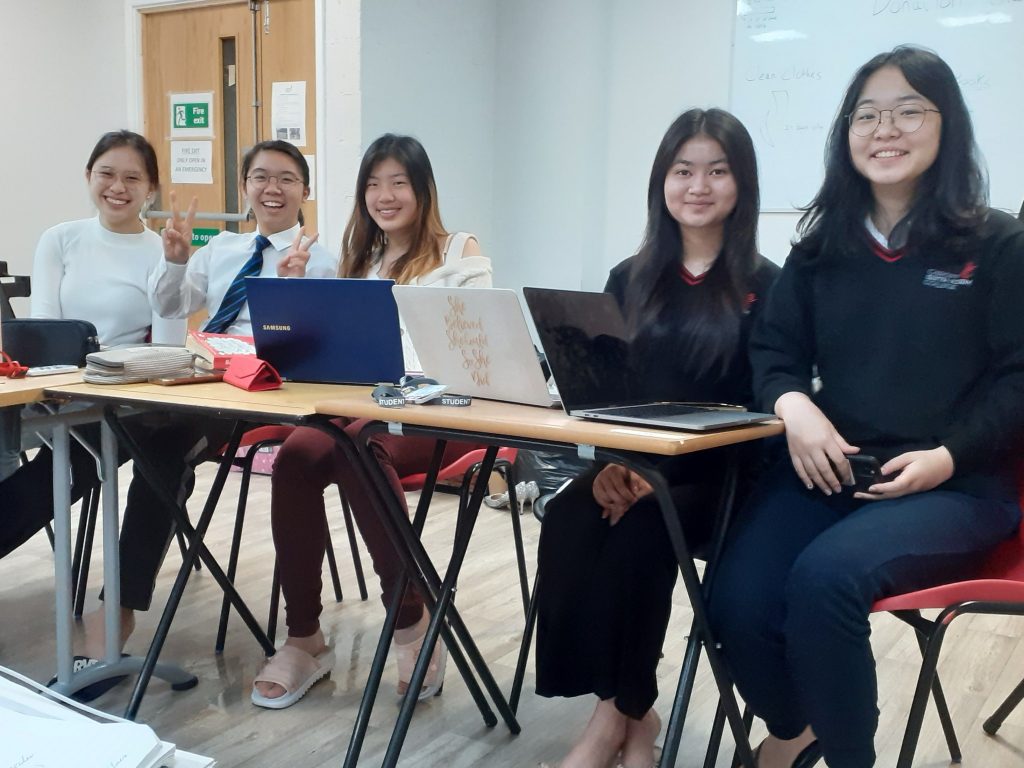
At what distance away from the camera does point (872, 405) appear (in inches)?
57.5

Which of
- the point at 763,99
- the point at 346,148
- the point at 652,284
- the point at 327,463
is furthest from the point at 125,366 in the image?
the point at 763,99

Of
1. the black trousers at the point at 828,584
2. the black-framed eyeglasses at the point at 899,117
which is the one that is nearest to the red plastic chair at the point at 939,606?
the black trousers at the point at 828,584

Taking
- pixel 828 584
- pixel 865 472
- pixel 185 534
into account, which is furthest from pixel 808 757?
pixel 185 534

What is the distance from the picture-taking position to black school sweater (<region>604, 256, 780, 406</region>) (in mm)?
1680

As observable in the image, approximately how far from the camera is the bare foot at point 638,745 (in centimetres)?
163

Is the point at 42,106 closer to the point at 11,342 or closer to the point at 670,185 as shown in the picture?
the point at 11,342

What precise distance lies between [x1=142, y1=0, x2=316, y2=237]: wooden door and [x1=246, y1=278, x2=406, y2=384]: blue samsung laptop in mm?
2351

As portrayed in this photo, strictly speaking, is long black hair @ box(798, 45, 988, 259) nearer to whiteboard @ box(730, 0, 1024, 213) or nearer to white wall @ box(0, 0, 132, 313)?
whiteboard @ box(730, 0, 1024, 213)

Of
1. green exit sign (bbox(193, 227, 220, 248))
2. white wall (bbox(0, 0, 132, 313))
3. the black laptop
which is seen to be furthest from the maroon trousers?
white wall (bbox(0, 0, 132, 313))

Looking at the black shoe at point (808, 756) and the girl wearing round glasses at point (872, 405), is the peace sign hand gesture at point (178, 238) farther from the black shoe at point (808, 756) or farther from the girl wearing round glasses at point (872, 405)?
the black shoe at point (808, 756)

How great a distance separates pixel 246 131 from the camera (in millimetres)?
4203

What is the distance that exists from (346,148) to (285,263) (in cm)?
161

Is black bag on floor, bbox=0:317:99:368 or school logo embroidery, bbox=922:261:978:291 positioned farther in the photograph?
black bag on floor, bbox=0:317:99:368

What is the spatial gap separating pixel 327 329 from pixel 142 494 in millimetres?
680
